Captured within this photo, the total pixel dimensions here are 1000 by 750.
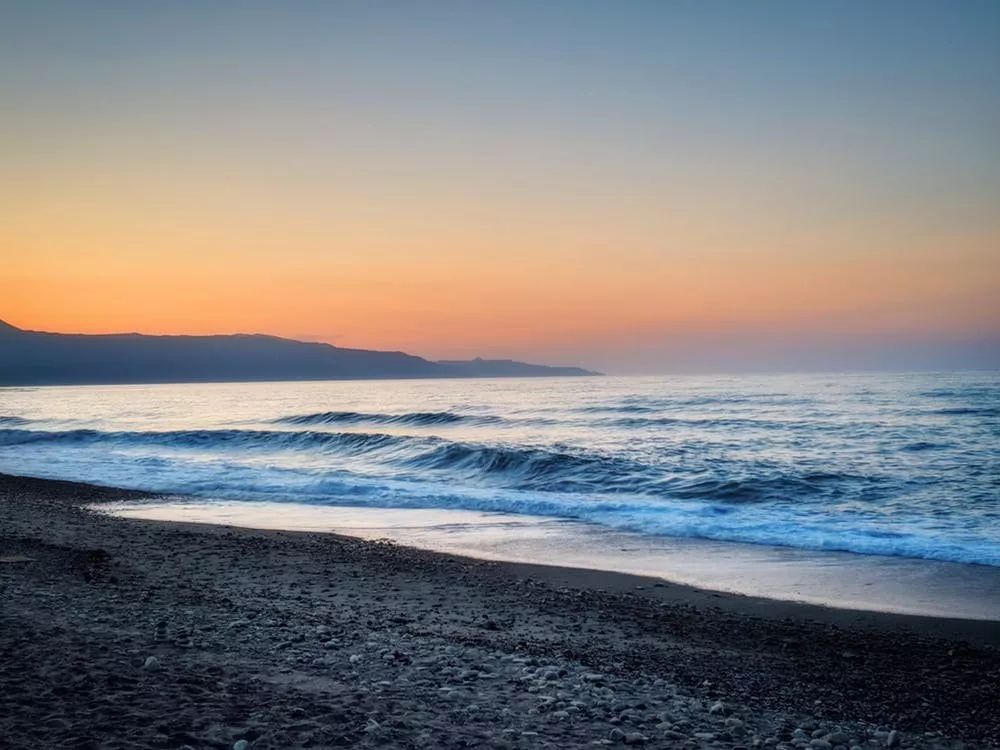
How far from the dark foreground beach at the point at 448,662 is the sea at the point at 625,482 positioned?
7.18 feet

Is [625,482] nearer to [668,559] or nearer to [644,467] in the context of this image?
[644,467]

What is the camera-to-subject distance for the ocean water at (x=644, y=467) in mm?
15570

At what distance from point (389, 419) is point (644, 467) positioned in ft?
90.1

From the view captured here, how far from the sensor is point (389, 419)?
48406 mm

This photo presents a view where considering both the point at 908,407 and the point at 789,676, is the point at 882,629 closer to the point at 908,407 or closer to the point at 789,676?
the point at 789,676

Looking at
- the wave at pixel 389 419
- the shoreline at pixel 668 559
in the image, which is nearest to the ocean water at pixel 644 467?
the wave at pixel 389 419

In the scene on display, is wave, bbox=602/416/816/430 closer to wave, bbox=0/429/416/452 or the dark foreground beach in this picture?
wave, bbox=0/429/416/452

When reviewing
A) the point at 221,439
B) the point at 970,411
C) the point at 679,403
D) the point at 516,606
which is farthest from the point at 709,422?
the point at 516,606

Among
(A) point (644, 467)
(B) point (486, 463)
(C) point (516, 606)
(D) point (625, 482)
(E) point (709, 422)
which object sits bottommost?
(C) point (516, 606)

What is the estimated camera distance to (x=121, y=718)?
4.61 meters

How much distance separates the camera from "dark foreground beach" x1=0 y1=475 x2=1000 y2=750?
15.8ft

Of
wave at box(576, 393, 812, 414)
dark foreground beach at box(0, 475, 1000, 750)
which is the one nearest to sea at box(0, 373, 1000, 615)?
dark foreground beach at box(0, 475, 1000, 750)

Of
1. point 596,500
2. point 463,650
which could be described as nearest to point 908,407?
point 596,500

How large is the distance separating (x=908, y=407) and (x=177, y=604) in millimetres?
46120
